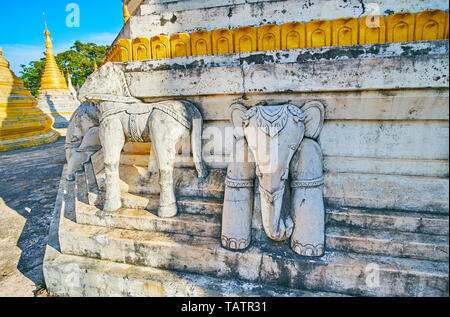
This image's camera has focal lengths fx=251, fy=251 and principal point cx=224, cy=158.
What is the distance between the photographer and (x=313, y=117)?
82.0 inches

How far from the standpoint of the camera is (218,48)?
2303 mm

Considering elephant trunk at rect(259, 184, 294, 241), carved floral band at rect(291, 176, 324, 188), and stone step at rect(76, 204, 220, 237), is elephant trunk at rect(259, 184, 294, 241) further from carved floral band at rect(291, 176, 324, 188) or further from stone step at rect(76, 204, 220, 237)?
stone step at rect(76, 204, 220, 237)

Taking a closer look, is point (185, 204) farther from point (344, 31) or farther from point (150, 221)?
point (344, 31)

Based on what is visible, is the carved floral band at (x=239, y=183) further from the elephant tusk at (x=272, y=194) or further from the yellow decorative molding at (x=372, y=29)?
the yellow decorative molding at (x=372, y=29)

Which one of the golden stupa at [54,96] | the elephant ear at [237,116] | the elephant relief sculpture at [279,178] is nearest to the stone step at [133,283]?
the elephant relief sculpture at [279,178]

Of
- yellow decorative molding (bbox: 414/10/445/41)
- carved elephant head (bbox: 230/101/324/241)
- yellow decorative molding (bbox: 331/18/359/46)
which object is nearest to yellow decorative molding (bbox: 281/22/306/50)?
yellow decorative molding (bbox: 331/18/359/46)

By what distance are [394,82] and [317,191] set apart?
0.99 meters

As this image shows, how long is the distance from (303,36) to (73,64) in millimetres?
34569

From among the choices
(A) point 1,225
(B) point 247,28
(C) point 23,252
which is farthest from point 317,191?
(A) point 1,225

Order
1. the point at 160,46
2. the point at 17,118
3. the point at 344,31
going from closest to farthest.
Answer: the point at 344,31
the point at 160,46
the point at 17,118

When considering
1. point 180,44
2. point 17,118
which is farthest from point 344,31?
point 17,118

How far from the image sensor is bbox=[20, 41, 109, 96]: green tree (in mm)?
28719

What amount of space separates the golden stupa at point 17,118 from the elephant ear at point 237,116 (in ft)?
29.9
